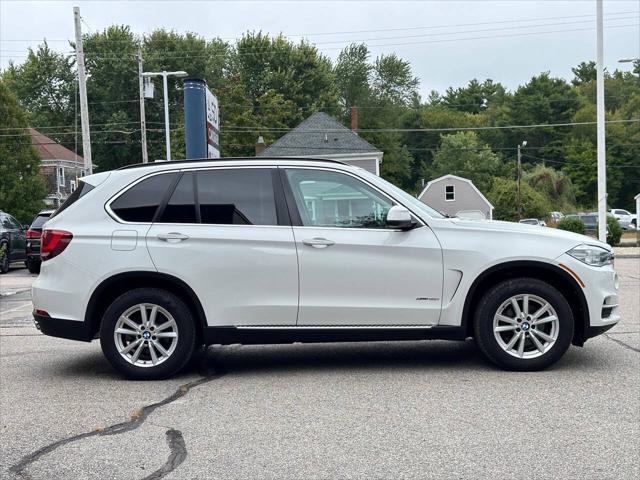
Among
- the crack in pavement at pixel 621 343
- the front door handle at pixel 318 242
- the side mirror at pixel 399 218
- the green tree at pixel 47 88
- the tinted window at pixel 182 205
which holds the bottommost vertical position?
the crack in pavement at pixel 621 343

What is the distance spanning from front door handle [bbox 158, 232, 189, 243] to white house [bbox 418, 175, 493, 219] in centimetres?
5594

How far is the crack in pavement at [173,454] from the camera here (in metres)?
3.85

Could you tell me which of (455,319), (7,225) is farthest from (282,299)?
(7,225)

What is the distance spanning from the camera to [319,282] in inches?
229

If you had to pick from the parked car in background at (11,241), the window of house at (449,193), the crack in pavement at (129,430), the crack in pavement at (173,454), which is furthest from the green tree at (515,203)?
the crack in pavement at (173,454)

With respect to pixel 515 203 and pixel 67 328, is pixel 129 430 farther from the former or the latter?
pixel 515 203

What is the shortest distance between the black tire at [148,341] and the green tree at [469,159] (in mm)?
77823

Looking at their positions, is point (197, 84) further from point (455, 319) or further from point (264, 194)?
point (455, 319)

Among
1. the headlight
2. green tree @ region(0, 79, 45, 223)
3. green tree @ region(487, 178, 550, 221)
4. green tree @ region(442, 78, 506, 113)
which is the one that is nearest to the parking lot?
the headlight

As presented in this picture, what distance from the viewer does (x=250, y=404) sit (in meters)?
5.19

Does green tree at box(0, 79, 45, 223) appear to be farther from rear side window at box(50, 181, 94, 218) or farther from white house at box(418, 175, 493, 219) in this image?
rear side window at box(50, 181, 94, 218)

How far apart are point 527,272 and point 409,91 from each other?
82.3 meters

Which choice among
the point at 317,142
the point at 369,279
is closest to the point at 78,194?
the point at 369,279

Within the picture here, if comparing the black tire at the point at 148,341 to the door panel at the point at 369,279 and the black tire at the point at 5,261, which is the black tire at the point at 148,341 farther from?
the black tire at the point at 5,261
